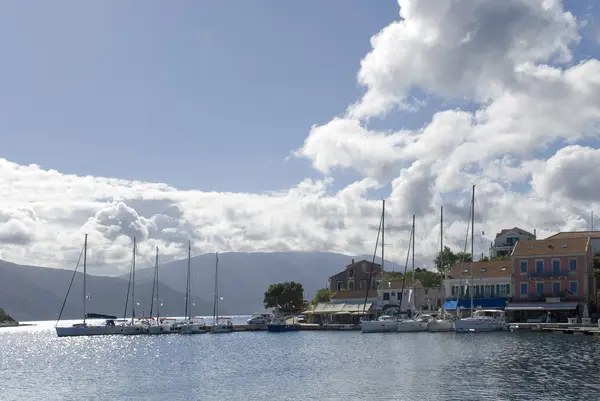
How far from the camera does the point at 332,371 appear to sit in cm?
5938

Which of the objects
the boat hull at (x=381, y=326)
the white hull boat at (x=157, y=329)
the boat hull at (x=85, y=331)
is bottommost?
the boat hull at (x=85, y=331)

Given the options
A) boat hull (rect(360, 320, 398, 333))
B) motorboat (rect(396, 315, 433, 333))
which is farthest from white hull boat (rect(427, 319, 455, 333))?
boat hull (rect(360, 320, 398, 333))

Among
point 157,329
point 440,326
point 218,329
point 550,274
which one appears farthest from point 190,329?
point 550,274

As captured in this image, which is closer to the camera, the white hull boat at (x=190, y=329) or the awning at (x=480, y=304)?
the awning at (x=480, y=304)

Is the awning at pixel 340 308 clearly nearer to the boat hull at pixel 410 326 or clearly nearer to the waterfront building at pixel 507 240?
the boat hull at pixel 410 326

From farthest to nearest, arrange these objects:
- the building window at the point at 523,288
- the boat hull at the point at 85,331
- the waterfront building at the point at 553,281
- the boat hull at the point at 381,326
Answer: the boat hull at the point at 85,331
the building window at the point at 523,288
the boat hull at the point at 381,326
the waterfront building at the point at 553,281

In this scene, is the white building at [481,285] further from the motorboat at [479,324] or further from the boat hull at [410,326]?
the motorboat at [479,324]

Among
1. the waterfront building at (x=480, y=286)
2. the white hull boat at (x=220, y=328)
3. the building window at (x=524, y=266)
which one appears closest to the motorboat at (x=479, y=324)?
the waterfront building at (x=480, y=286)

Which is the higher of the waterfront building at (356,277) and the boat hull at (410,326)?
the waterfront building at (356,277)

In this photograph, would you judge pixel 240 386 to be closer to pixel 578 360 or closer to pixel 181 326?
pixel 578 360

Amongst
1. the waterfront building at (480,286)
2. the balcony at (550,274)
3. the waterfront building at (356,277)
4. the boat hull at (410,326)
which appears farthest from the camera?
the waterfront building at (356,277)

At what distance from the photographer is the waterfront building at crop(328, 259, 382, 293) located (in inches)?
5684

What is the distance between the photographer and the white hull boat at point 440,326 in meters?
103

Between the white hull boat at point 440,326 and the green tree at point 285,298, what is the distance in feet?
177
